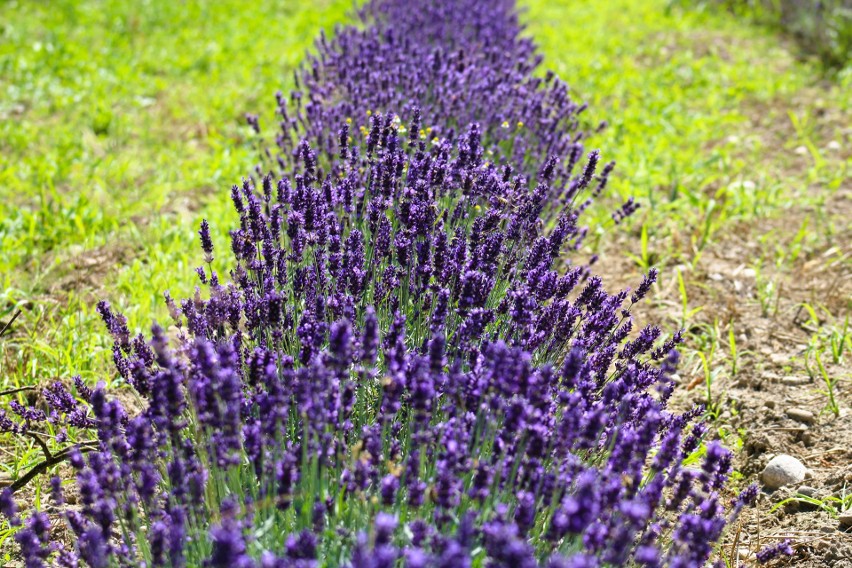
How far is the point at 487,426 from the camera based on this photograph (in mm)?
2014

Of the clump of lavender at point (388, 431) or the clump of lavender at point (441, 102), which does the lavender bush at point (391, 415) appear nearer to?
the clump of lavender at point (388, 431)

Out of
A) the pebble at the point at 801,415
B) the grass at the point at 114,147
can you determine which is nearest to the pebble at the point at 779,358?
the pebble at the point at 801,415

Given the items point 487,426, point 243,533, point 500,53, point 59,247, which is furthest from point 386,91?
point 243,533

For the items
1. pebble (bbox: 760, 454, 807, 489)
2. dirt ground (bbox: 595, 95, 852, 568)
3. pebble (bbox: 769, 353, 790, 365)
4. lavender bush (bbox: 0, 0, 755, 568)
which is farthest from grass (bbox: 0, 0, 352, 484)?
pebble (bbox: 769, 353, 790, 365)

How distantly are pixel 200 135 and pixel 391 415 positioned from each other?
16.3ft

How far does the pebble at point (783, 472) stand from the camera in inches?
111

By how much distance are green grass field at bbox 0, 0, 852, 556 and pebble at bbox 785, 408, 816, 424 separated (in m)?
1.44

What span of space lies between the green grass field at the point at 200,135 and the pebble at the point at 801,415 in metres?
1.44

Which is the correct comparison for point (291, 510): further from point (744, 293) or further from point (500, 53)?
point (500, 53)

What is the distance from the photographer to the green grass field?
159 inches

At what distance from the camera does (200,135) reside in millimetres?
6270

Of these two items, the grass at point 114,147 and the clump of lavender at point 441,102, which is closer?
the grass at point 114,147

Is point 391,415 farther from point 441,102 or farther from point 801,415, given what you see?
point 441,102

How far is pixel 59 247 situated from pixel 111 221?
0.40m
